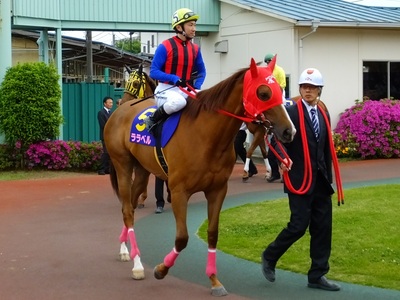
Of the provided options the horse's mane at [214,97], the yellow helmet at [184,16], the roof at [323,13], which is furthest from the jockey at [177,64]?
the roof at [323,13]

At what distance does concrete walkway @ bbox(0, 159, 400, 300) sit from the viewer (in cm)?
671

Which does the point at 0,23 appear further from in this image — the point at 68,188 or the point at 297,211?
the point at 297,211

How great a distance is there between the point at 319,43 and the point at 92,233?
1100cm

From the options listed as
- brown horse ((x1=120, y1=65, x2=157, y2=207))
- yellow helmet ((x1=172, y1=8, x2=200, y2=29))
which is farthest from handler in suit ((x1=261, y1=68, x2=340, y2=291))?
brown horse ((x1=120, y1=65, x2=157, y2=207))

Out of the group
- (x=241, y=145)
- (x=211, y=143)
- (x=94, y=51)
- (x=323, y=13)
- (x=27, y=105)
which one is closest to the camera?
(x=211, y=143)

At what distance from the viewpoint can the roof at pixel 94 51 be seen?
25734 millimetres

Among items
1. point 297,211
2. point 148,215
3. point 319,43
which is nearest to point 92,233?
point 148,215

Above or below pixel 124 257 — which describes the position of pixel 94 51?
above

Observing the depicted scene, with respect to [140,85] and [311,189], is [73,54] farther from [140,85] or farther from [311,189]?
[311,189]

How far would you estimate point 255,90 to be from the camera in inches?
243

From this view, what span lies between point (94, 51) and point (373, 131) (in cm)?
1359

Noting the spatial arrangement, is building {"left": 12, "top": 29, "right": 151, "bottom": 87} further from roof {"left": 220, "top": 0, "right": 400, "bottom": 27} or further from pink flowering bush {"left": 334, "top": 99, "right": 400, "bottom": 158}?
pink flowering bush {"left": 334, "top": 99, "right": 400, "bottom": 158}

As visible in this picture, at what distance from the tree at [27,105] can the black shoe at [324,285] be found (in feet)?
38.1

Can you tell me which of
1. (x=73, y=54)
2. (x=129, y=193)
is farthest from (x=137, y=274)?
(x=73, y=54)
